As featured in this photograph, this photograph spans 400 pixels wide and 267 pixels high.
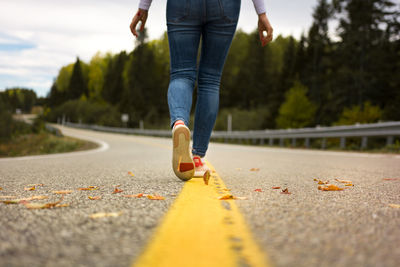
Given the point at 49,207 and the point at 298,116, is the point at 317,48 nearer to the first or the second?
the point at 298,116

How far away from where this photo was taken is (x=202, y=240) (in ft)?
4.50

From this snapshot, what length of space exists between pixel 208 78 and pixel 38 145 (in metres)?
16.8

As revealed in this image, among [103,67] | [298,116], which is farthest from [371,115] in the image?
[103,67]

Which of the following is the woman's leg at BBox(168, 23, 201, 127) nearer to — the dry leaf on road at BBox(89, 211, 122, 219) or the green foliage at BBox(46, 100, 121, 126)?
the dry leaf on road at BBox(89, 211, 122, 219)

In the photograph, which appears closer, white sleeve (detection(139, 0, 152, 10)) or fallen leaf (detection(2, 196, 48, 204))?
fallen leaf (detection(2, 196, 48, 204))

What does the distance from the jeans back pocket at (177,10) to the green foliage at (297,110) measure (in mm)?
37277

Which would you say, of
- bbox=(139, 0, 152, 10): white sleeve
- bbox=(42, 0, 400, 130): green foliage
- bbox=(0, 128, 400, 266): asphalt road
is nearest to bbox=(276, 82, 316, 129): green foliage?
bbox=(42, 0, 400, 130): green foliage

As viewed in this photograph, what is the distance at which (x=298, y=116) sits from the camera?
3938 centimetres

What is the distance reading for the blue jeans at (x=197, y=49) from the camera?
3.16 m

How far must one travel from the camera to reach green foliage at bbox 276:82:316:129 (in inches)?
1550

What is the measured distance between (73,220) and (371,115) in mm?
24336

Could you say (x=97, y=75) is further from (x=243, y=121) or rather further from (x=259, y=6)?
(x=259, y=6)

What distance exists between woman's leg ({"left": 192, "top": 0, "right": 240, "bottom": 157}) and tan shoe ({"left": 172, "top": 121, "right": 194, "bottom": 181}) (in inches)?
24.5

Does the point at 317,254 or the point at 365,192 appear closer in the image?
the point at 317,254
